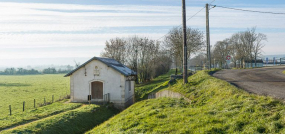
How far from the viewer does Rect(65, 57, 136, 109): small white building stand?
1075 inches

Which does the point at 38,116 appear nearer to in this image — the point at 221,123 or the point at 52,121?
the point at 52,121

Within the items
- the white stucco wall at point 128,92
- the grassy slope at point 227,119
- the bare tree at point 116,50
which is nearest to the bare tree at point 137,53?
the bare tree at point 116,50

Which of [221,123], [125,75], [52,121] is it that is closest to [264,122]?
[221,123]

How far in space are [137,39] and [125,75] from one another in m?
30.4

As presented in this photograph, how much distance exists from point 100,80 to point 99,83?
Result: 75 cm

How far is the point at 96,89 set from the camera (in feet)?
93.2

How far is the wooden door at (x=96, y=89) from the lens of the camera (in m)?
28.3

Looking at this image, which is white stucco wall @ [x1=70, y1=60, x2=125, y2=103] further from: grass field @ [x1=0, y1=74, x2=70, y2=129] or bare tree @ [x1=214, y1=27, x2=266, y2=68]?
bare tree @ [x1=214, y1=27, x2=266, y2=68]

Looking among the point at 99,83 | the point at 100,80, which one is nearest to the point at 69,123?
the point at 100,80

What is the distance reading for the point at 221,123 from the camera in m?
8.66

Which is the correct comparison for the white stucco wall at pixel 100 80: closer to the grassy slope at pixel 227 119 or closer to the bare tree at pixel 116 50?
the grassy slope at pixel 227 119

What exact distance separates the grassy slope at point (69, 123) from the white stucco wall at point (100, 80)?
4343 mm

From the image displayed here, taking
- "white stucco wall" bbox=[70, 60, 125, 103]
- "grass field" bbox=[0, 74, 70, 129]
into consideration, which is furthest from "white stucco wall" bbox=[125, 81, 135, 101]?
"grass field" bbox=[0, 74, 70, 129]

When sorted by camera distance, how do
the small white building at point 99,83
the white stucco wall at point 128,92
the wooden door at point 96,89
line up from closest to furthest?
the small white building at point 99,83 → the wooden door at point 96,89 → the white stucco wall at point 128,92
